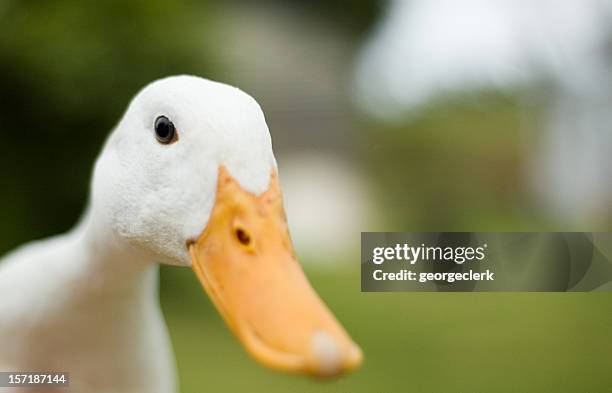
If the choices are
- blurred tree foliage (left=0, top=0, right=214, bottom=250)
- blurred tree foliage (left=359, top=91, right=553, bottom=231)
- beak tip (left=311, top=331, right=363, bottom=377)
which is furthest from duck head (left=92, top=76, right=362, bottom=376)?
blurred tree foliage (left=359, top=91, right=553, bottom=231)

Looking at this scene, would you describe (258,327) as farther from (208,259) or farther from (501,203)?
(501,203)

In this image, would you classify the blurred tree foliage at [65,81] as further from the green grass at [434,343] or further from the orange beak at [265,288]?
the orange beak at [265,288]

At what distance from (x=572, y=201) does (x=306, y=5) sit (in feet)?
6.43

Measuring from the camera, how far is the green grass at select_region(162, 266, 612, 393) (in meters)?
1.46

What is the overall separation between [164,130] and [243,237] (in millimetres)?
121

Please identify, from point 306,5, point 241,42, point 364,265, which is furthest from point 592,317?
point 306,5

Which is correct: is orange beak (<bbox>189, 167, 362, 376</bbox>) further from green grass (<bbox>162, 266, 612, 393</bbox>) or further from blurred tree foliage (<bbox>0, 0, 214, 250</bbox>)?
blurred tree foliage (<bbox>0, 0, 214, 250</bbox>)

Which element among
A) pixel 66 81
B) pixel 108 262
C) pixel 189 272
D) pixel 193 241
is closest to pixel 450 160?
pixel 189 272

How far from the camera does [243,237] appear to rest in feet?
1.52

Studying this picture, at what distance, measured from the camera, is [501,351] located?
161cm

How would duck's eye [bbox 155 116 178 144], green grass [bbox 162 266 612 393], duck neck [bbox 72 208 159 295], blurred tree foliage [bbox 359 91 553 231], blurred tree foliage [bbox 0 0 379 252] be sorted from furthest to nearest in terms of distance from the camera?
blurred tree foliage [bbox 359 91 553 231] < blurred tree foliage [bbox 0 0 379 252] < green grass [bbox 162 266 612 393] < duck neck [bbox 72 208 159 295] < duck's eye [bbox 155 116 178 144]

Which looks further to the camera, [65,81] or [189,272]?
[189,272]

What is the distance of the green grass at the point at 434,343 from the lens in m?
1.46

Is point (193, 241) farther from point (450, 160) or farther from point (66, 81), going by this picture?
point (450, 160)
